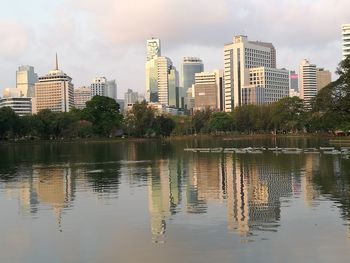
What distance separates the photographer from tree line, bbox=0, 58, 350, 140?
118650mm

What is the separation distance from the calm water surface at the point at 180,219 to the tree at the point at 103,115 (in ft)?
333

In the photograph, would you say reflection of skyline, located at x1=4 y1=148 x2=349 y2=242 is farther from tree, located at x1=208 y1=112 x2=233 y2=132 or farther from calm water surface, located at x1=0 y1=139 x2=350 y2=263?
tree, located at x1=208 y1=112 x2=233 y2=132

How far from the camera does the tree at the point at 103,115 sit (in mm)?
128000

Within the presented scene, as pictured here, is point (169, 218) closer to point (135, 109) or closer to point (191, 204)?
point (191, 204)

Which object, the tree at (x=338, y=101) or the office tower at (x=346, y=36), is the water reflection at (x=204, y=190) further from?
the office tower at (x=346, y=36)

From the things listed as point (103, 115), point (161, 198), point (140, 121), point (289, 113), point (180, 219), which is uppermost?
point (103, 115)

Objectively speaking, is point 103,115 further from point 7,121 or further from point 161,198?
point 161,198

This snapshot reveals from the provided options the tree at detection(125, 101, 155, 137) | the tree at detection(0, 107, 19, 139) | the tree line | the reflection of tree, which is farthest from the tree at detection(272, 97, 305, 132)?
the reflection of tree

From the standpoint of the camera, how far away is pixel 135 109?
131 metres

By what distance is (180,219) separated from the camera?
15281 millimetres

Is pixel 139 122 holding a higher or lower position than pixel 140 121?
lower

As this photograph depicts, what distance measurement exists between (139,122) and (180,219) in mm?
114315

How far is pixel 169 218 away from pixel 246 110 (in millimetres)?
119242

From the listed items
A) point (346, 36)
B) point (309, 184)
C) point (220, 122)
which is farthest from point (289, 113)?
point (309, 184)
